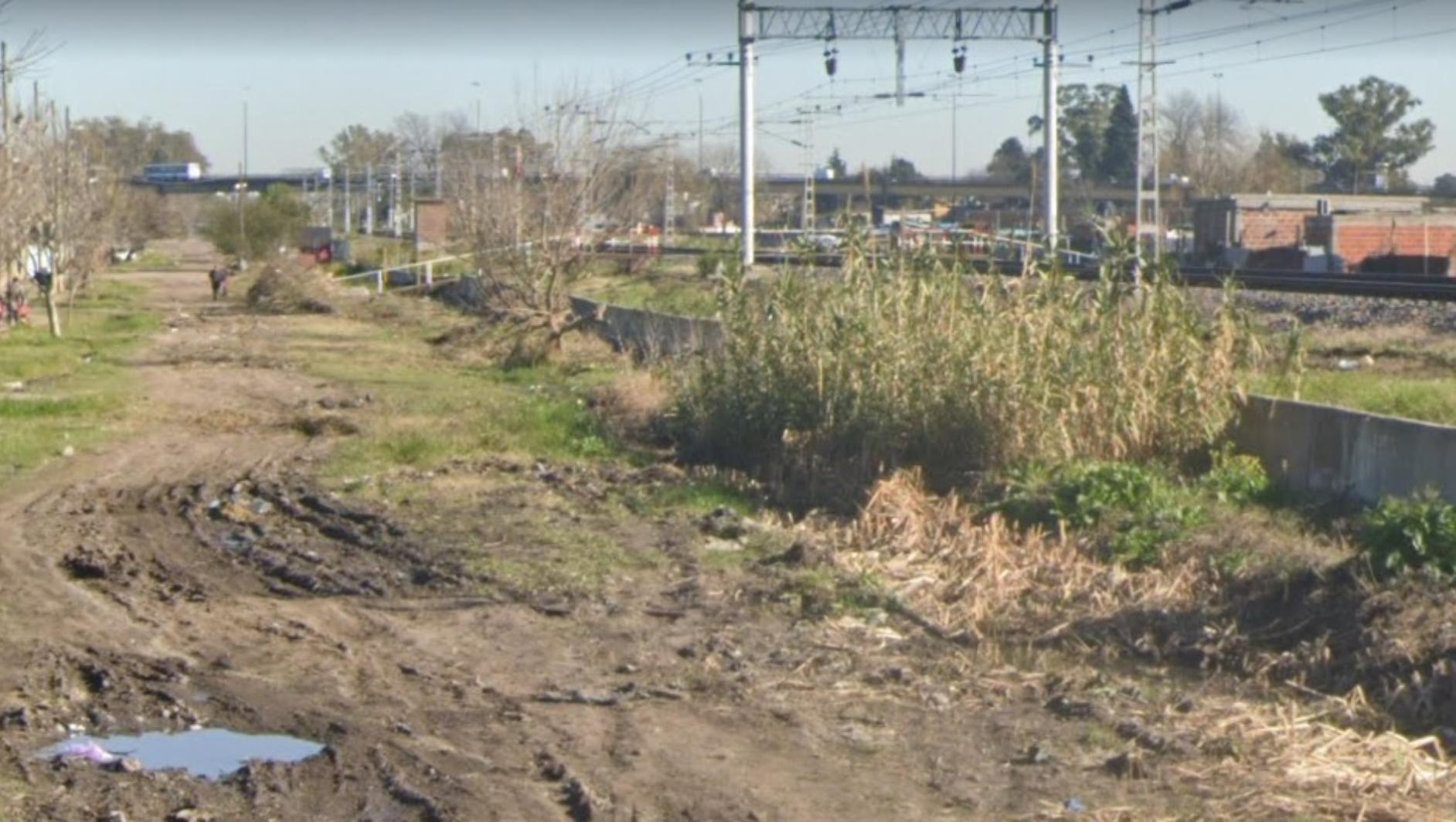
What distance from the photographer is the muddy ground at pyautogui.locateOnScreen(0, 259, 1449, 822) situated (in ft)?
26.8

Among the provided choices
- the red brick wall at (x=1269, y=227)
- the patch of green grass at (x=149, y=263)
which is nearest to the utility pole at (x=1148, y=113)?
the red brick wall at (x=1269, y=227)

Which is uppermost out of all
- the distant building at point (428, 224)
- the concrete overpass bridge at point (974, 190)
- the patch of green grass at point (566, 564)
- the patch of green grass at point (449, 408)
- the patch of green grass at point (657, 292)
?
the concrete overpass bridge at point (974, 190)

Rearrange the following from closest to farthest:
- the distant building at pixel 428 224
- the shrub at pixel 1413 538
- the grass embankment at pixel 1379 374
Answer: the shrub at pixel 1413 538, the grass embankment at pixel 1379 374, the distant building at pixel 428 224

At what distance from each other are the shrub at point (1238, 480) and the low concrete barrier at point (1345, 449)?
20 cm

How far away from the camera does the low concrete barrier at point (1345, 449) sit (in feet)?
45.7

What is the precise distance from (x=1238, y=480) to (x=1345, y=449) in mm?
933

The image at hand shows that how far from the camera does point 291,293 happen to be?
2285 inches

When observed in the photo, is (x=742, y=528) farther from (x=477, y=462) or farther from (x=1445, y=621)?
(x=1445, y=621)

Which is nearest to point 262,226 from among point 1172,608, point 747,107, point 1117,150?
point 1117,150

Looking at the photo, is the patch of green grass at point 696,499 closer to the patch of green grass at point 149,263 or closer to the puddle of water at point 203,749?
the puddle of water at point 203,749

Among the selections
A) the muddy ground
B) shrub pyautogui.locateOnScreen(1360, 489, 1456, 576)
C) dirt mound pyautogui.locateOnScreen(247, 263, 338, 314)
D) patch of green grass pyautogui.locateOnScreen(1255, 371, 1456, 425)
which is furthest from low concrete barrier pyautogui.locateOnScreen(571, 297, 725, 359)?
dirt mound pyautogui.locateOnScreen(247, 263, 338, 314)

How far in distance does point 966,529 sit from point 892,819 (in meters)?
7.09

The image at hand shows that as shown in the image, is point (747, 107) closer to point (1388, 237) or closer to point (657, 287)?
point (657, 287)

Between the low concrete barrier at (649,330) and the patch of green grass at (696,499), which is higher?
the low concrete barrier at (649,330)
